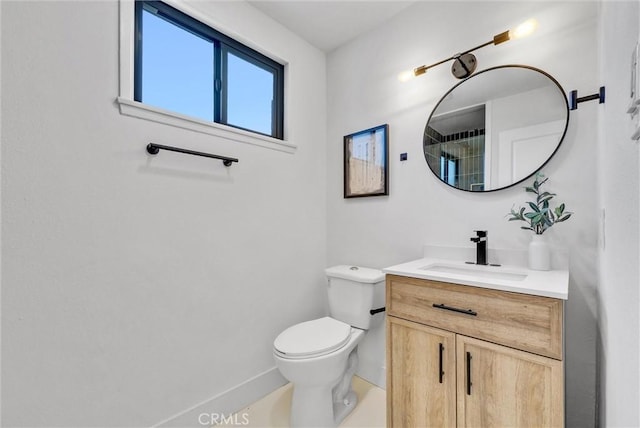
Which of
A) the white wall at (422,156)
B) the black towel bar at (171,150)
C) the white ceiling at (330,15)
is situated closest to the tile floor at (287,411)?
the white wall at (422,156)

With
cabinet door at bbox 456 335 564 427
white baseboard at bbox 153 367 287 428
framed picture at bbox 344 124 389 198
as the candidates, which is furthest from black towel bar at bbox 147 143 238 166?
cabinet door at bbox 456 335 564 427

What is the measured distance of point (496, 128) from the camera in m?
1.48

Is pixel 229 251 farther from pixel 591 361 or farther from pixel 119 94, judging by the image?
pixel 591 361

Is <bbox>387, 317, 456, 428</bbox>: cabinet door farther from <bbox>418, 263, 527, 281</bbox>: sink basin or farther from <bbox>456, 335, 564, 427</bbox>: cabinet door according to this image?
<bbox>418, 263, 527, 281</bbox>: sink basin

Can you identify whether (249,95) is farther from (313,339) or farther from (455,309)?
(455,309)

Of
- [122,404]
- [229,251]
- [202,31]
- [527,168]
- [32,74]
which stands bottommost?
[122,404]

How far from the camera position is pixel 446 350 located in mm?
1196

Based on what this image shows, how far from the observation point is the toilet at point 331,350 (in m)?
1.41

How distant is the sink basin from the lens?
1277 mm

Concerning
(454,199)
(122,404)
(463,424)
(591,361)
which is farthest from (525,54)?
(122,404)

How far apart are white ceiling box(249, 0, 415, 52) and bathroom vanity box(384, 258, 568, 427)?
166 centimetres

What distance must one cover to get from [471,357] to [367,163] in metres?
1.30

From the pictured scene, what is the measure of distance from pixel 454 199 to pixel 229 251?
1.35m

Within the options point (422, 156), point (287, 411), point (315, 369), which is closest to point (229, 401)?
point (287, 411)
